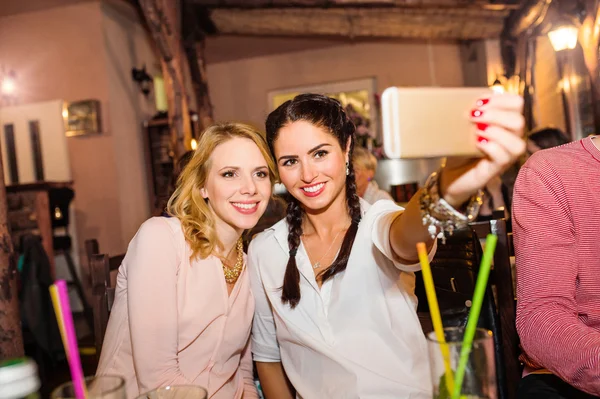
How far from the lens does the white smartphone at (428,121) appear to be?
0.70 metres

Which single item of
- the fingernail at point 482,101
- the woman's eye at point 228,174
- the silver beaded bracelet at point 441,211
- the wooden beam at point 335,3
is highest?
the wooden beam at point 335,3

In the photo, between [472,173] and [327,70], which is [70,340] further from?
[327,70]

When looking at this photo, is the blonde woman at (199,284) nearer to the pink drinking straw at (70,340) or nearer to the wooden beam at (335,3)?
the pink drinking straw at (70,340)

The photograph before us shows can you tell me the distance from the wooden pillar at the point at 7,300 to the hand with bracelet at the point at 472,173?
1.75m

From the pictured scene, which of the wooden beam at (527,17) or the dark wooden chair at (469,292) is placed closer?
the dark wooden chair at (469,292)

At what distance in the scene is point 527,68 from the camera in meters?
6.71

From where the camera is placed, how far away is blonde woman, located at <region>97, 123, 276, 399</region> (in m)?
1.42

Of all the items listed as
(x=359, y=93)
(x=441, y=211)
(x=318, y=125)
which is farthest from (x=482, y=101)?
(x=359, y=93)

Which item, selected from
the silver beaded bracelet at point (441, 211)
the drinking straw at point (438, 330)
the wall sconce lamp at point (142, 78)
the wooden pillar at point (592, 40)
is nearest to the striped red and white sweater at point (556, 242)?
the silver beaded bracelet at point (441, 211)

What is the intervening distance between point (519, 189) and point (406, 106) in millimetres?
718

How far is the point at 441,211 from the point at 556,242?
0.50m

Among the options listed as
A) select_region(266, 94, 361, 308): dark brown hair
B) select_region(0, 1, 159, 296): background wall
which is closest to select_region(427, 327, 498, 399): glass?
select_region(266, 94, 361, 308): dark brown hair

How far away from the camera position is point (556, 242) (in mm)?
1216

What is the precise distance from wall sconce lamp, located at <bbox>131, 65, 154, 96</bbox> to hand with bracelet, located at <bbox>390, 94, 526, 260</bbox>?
5673mm
